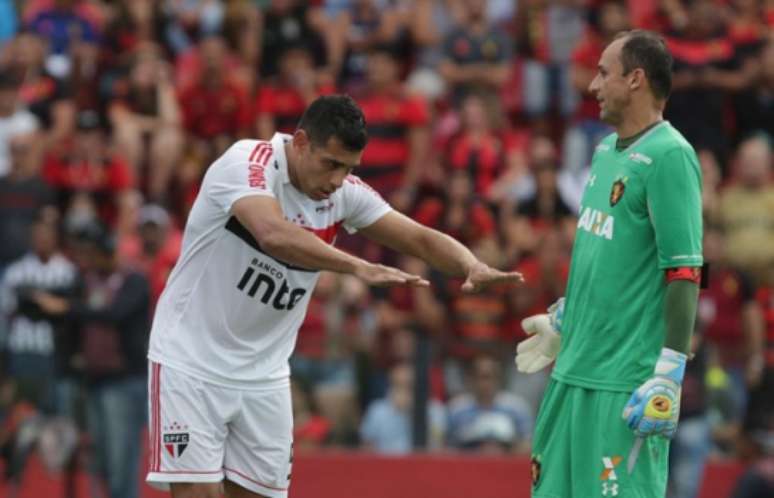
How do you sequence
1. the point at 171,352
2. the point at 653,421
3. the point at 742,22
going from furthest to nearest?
the point at 742,22 < the point at 171,352 < the point at 653,421

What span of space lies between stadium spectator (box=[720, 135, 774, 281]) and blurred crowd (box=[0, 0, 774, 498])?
0.07ft

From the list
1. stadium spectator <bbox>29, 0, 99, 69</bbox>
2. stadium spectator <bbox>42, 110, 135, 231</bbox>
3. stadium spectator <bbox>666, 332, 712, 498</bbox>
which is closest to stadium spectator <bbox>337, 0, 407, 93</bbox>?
stadium spectator <bbox>42, 110, 135, 231</bbox>

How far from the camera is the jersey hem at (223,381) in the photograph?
792cm

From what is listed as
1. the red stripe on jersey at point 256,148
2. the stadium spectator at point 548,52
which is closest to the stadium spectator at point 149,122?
the stadium spectator at point 548,52

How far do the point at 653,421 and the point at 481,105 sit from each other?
9.76 metres

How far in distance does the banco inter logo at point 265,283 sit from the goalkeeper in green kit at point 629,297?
1421mm

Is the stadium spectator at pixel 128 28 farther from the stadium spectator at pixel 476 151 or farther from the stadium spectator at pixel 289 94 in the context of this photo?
the stadium spectator at pixel 476 151

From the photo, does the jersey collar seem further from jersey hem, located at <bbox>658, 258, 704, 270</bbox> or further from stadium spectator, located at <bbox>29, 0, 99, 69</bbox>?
stadium spectator, located at <bbox>29, 0, 99, 69</bbox>

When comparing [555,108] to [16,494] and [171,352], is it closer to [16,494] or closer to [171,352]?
[16,494]

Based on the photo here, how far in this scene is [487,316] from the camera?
14.2 meters

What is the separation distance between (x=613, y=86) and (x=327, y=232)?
165cm

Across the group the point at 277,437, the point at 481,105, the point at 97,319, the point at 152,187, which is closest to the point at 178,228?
the point at 152,187

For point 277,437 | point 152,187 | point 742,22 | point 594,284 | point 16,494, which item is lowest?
point 16,494

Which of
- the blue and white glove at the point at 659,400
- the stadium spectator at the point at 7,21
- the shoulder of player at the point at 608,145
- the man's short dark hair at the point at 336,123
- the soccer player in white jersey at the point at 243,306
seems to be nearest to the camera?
the blue and white glove at the point at 659,400
